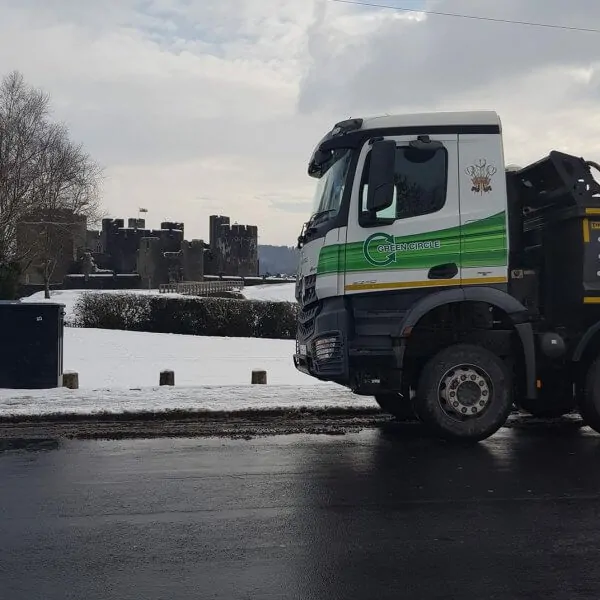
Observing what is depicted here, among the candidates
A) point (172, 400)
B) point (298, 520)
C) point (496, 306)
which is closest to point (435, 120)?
point (496, 306)

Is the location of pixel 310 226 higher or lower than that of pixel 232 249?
lower

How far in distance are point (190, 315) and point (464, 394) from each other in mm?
20924

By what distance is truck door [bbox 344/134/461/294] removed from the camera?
762 centimetres

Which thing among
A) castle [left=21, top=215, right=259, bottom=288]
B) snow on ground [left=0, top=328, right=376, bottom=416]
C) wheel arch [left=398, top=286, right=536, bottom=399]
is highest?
castle [left=21, top=215, right=259, bottom=288]

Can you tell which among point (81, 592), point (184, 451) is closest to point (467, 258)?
point (184, 451)

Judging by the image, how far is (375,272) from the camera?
25.1 feet

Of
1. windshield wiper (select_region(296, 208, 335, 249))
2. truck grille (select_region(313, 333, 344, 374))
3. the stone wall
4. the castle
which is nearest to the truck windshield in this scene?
windshield wiper (select_region(296, 208, 335, 249))

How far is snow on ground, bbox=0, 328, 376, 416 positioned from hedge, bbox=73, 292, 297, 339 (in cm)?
198

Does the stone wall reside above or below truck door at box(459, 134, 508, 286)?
above

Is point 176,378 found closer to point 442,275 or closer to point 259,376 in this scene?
point 259,376

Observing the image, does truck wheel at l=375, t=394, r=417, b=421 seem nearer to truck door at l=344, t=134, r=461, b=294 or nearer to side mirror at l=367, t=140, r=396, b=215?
truck door at l=344, t=134, r=461, b=294

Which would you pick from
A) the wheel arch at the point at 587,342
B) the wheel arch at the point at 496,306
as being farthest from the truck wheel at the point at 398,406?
the wheel arch at the point at 587,342

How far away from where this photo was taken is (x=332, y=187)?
812cm

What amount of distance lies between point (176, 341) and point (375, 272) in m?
17.5
